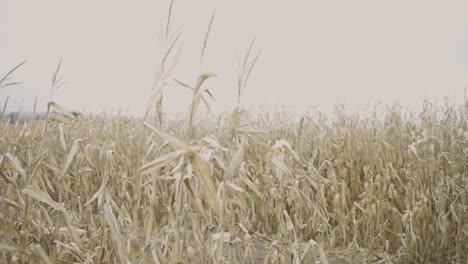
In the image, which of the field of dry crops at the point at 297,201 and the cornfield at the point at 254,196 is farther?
the field of dry crops at the point at 297,201

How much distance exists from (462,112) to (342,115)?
45.4 inches

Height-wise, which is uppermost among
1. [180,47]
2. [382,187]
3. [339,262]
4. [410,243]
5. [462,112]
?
[462,112]

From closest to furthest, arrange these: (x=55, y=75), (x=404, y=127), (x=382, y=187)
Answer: (x=55, y=75)
(x=382, y=187)
(x=404, y=127)

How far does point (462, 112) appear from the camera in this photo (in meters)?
3.67

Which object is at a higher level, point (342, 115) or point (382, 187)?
point (342, 115)

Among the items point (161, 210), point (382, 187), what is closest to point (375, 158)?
point (382, 187)

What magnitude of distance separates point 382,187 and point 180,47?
2.61 metres

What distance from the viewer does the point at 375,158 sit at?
353 cm

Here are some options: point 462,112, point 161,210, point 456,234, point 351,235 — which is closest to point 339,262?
point 351,235

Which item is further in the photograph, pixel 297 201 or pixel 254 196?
pixel 254 196

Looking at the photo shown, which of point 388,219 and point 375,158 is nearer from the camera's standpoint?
point 388,219

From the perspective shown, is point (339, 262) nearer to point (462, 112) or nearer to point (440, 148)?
point (440, 148)

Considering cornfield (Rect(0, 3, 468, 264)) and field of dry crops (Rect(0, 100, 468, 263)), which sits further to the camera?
field of dry crops (Rect(0, 100, 468, 263))

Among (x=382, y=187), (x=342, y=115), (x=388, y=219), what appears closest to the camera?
(x=388, y=219)
